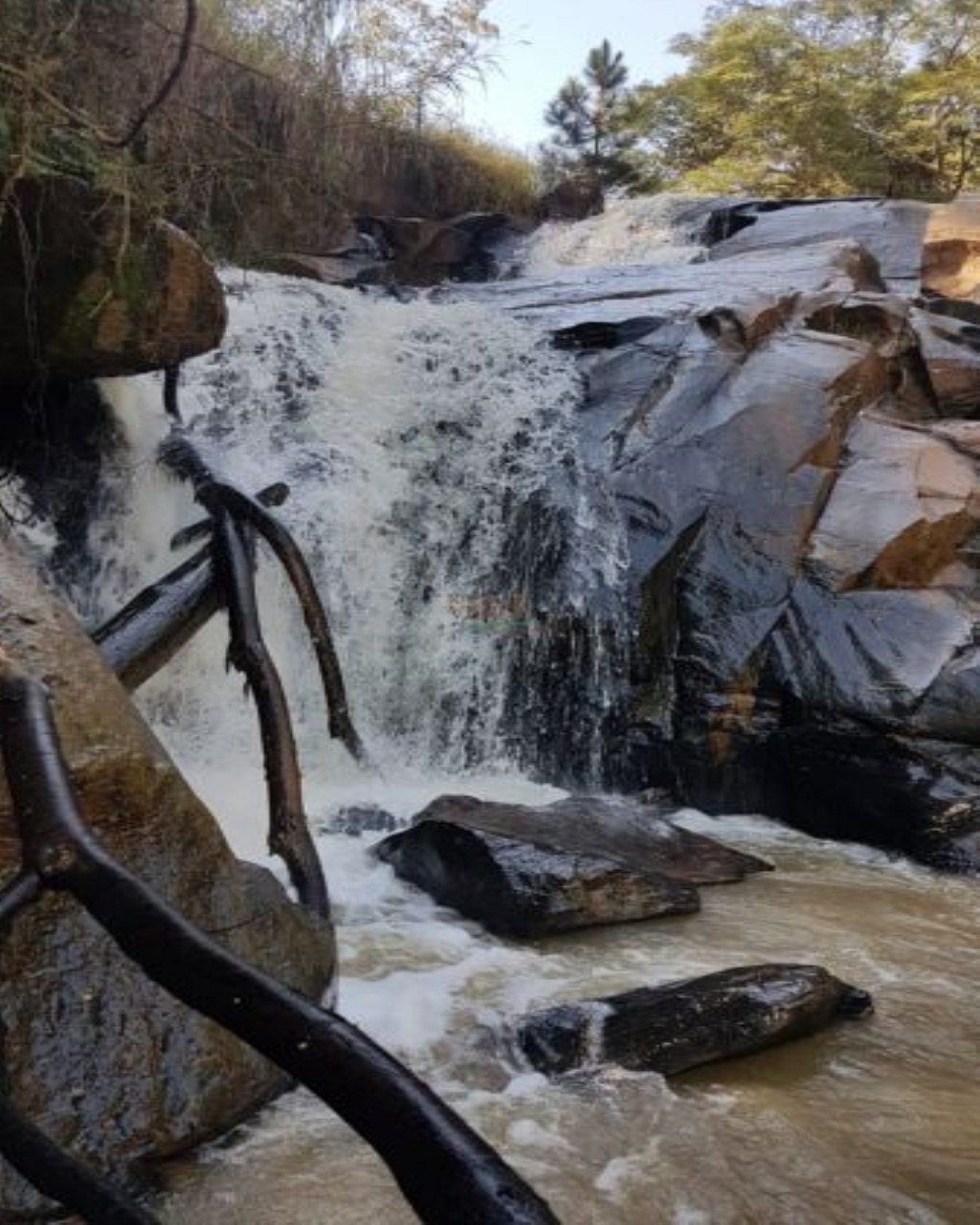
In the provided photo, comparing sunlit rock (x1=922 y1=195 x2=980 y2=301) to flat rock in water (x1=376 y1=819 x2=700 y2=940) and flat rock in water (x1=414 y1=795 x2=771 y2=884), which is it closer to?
flat rock in water (x1=414 y1=795 x2=771 y2=884)

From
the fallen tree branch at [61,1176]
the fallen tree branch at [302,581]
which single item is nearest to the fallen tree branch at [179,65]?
the fallen tree branch at [302,581]

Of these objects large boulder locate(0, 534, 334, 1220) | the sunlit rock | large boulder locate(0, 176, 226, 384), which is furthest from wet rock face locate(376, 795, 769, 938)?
the sunlit rock

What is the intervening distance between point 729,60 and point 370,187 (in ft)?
30.3

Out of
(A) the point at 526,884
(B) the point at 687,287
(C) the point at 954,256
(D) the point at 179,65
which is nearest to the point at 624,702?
(A) the point at 526,884

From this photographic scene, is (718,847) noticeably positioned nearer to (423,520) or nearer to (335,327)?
(423,520)

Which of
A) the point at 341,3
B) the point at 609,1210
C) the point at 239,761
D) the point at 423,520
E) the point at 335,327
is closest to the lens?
the point at 609,1210

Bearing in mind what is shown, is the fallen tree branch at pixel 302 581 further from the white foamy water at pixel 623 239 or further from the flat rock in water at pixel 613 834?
the white foamy water at pixel 623 239

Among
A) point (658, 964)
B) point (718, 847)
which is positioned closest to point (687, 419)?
point (718, 847)

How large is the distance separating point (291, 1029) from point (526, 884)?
409cm

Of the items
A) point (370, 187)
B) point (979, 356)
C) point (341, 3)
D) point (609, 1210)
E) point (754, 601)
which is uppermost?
point (370, 187)

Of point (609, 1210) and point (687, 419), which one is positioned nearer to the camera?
point (609, 1210)

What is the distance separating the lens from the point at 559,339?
1049cm

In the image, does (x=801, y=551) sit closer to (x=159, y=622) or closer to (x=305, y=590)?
(x=305, y=590)

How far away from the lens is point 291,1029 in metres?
0.95
